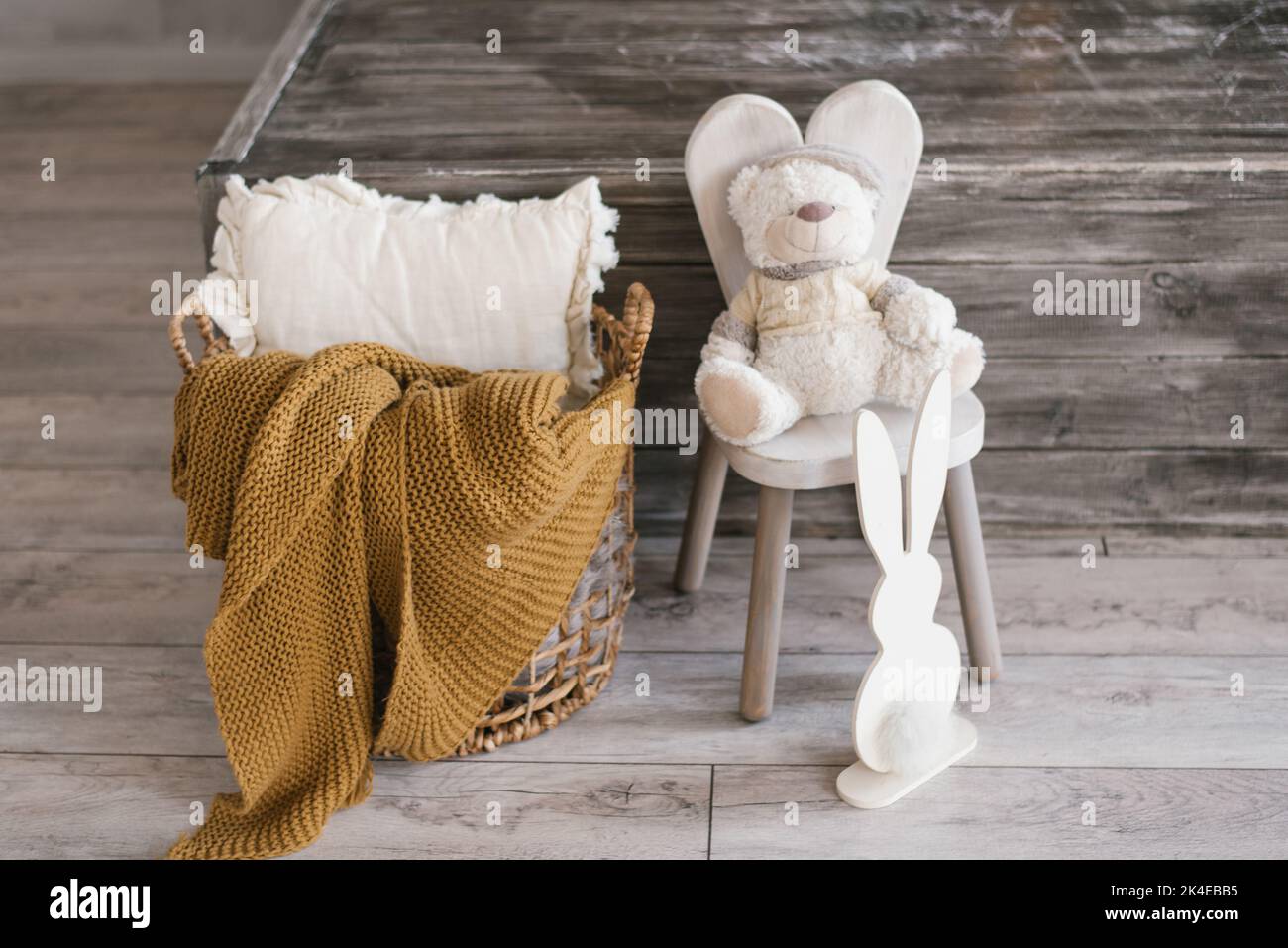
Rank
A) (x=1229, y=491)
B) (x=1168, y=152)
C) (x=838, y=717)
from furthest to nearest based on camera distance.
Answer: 1. (x=1229, y=491)
2. (x=1168, y=152)
3. (x=838, y=717)

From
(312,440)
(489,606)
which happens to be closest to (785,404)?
(489,606)

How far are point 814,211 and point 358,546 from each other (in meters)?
0.56

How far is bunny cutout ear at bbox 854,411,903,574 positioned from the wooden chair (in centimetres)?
8

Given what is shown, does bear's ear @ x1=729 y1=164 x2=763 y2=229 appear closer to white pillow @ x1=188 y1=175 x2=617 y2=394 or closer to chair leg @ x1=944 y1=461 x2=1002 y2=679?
white pillow @ x1=188 y1=175 x2=617 y2=394

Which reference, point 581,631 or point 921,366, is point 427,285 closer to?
point 581,631

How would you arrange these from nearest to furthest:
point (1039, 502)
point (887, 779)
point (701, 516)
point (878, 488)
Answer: point (878, 488)
point (887, 779)
point (701, 516)
point (1039, 502)

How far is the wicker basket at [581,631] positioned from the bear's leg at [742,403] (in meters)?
0.08

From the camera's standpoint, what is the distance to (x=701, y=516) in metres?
1.49

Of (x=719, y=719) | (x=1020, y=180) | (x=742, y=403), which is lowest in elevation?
(x=719, y=719)

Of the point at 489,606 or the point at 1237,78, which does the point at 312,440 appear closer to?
the point at 489,606

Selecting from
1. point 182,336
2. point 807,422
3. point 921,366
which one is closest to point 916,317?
point 921,366

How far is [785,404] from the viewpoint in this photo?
48.5 inches

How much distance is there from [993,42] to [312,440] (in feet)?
3.86

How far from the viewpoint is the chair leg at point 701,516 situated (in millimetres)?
1450
